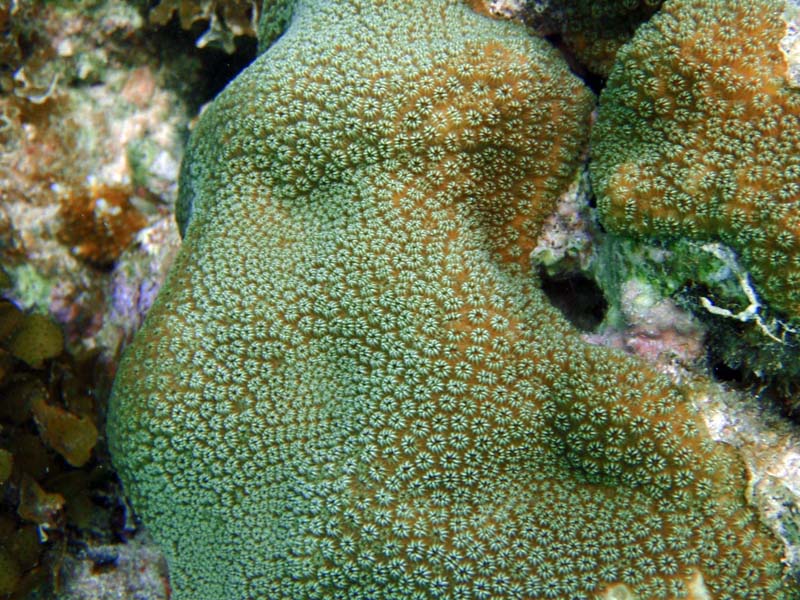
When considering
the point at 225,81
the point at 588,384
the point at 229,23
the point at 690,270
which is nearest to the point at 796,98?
the point at 690,270

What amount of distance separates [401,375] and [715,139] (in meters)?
2.00

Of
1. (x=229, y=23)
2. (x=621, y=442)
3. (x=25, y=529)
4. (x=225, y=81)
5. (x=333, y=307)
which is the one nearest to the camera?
(x=621, y=442)

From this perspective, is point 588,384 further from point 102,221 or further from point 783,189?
point 102,221

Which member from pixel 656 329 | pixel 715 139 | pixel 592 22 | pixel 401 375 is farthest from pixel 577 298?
pixel 592 22

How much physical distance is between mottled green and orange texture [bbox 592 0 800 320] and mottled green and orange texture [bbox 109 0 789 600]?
525 mm

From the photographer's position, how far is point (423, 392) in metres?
2.98

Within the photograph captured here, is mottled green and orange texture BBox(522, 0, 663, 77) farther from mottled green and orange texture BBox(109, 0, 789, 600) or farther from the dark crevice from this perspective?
the dark crevice

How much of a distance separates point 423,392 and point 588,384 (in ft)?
2.80

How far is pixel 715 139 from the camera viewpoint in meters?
2.84

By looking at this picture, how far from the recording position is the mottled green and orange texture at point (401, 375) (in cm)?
285

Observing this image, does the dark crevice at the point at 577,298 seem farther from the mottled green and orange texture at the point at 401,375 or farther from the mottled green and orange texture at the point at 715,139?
the mottled green and orange texture at the point at 715,139

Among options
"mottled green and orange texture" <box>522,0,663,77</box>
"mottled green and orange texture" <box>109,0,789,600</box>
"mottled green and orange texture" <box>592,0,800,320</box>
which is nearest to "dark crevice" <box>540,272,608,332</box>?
"mottled green and orange texture" <box>109,0,789,600</box>

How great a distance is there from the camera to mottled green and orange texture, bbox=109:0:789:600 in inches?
112

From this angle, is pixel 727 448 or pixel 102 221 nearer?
pixel 727 448
